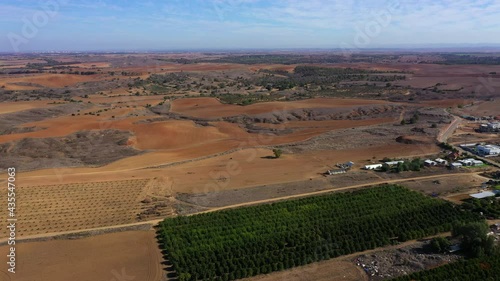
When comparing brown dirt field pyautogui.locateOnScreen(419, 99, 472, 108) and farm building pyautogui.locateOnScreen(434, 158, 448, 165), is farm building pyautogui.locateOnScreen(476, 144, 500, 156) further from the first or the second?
brown dirt field pyautogui.locateOnScreen(419, 99, 472, 108)

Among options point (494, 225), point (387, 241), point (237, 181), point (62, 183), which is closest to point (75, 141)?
point (62, 183)

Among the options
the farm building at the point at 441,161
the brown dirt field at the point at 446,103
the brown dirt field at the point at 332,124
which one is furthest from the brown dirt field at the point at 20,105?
the brown dirt field at the point at 446,103

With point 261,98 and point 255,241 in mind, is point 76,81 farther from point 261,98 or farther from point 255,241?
point 255,241

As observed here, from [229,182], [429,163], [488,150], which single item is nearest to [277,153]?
[229,182]

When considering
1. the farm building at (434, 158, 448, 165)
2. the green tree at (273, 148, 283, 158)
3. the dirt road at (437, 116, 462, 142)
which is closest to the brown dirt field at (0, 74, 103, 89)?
the green tree at (273, 148, 283, 158)

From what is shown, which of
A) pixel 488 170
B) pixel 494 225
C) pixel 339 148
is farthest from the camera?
pixel 339 148

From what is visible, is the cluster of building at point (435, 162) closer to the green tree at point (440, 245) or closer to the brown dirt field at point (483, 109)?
the green tree at point (440, 245)
